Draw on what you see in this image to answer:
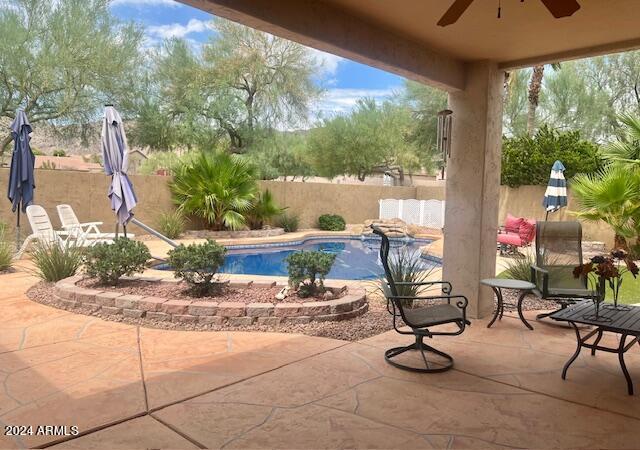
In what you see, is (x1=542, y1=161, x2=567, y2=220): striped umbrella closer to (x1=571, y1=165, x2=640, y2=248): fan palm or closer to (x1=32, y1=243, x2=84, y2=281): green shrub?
(x1=571, y1=165, x2=640, y2=248): fan palm

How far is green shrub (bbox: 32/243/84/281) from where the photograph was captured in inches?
247

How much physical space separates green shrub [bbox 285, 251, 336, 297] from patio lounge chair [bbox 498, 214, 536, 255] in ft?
20.1

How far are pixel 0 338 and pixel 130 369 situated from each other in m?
1.55

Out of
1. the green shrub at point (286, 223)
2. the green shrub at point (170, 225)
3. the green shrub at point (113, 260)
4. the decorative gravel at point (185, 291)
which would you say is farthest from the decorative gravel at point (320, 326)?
the green shrub at point (286, 223)

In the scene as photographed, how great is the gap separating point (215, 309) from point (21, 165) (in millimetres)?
5378

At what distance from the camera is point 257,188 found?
1359cm

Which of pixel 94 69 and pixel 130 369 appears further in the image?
pixel 94 69

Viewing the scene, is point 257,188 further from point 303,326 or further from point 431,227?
point 303,326

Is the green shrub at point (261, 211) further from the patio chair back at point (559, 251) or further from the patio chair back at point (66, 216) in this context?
the patio chair back at point (559, 251)

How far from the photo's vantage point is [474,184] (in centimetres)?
532

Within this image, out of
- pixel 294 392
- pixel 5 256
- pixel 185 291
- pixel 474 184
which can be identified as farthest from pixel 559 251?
pixel 5 256

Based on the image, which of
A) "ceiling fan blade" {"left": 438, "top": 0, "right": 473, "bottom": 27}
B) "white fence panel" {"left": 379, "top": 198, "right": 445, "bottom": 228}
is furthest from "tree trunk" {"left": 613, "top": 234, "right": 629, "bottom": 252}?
"ceiling fan blade" {"left": 438, "top": 0, "right": 473, "bottom": 27}

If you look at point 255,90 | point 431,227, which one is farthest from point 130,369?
point 255,90

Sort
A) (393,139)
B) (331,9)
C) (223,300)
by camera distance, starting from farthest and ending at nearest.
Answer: (393,139)
(223,300)
(331,9)
